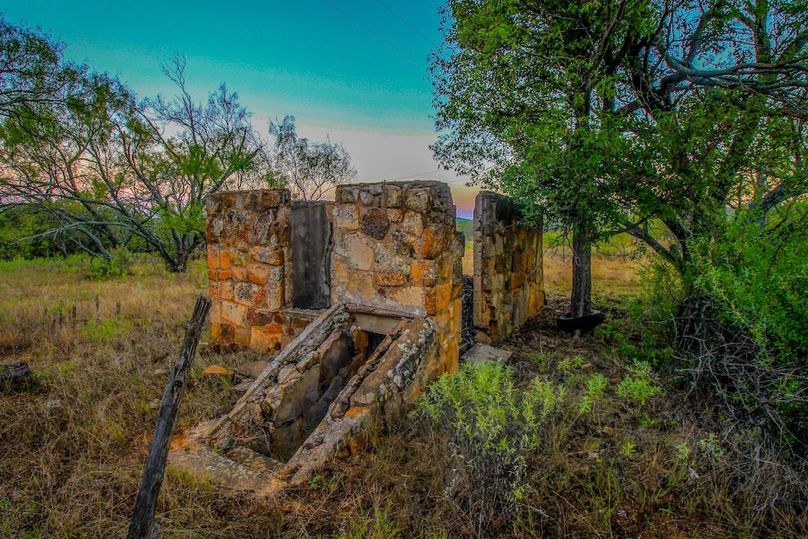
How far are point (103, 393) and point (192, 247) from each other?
9.93 m

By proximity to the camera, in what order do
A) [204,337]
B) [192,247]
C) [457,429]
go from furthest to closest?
1. [192,247]
2. [204,337]
3. [457,429]

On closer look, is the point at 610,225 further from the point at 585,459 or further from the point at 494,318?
the point at 585,459

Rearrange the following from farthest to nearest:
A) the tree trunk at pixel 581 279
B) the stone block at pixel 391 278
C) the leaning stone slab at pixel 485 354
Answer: the tree trunk at pixel 581 279 → the leaning stone slab at pixel 485 354 → the stone block at pixel 391 278

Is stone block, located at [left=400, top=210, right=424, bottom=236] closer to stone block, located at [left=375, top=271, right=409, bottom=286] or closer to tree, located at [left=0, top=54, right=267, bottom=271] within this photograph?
stone block, located at [left=375, top=271, right=409, bottom=286]

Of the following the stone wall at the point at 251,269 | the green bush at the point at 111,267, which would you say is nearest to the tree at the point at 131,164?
the green bush at the point at 111,267

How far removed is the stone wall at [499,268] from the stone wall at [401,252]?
1638 millimetres

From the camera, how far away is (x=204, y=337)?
16.9 ft

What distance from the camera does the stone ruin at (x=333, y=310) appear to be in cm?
257

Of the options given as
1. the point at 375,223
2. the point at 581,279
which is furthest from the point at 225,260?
the point at 581,279

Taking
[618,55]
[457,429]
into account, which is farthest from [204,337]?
[618,55]

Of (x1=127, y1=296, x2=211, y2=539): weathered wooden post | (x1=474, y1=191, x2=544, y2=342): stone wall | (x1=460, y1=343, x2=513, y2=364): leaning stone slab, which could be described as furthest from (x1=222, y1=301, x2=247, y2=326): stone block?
(x1=127, y1=296, x2=211, y2=539): weathered wooden post

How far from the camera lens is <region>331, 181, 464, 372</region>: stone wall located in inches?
128

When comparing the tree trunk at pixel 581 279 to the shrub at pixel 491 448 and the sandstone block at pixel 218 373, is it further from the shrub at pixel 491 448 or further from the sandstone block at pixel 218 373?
the sandstone block at pixel 218 373

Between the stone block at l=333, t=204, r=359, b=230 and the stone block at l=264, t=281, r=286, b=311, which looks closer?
the stone block at l=333, t=204, r=359, b=230
